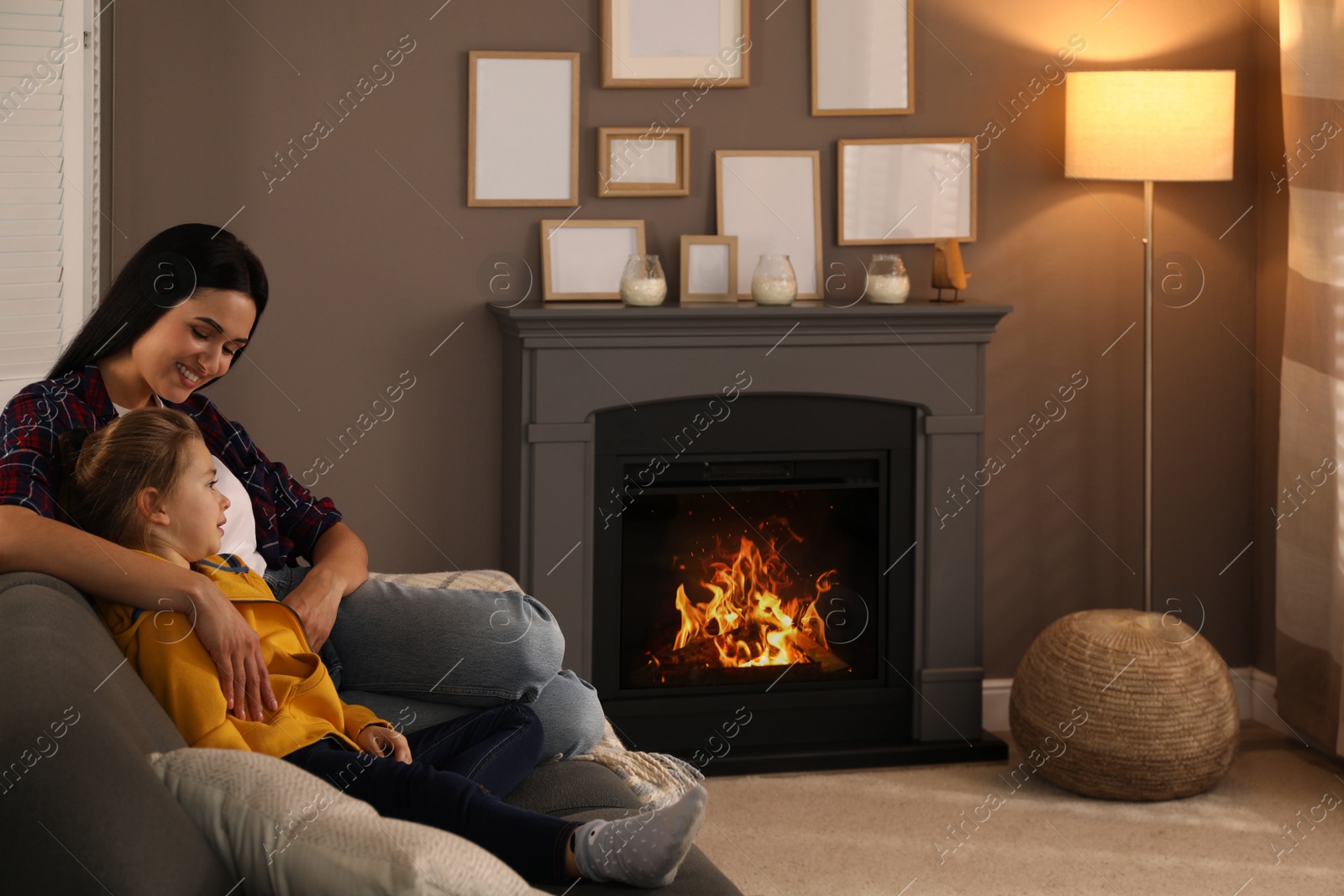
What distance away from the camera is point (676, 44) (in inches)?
124

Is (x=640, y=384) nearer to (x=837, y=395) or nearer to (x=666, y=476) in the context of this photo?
(x=666, y=476)

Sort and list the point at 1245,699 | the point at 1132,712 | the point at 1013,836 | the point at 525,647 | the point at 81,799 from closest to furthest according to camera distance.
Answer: the point at 81,799
the point at 525,647
the point at 1013,836
the point at 1132,712
the point at 1245,699

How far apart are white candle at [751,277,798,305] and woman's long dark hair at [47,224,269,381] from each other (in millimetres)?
1488

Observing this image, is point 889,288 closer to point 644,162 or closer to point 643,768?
point 644,162

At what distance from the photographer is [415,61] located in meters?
3.03

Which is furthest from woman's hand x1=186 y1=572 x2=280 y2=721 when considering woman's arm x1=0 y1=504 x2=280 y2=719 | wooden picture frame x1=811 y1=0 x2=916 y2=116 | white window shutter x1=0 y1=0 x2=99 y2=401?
wooden picture frame x1=811 y1=0 x2=916 y2=116

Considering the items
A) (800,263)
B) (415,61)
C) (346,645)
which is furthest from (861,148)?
(346,645)

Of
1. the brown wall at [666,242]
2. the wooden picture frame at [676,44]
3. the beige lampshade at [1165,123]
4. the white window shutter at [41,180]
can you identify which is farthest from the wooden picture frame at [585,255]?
the beige lampshade at [1165,123]

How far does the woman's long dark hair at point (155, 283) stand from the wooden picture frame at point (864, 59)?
181cm

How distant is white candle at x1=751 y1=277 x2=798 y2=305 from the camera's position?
3076 mm

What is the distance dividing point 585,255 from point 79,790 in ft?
7.59

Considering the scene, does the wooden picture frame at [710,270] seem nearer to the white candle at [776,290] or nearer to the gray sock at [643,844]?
the white candle at [776,290]

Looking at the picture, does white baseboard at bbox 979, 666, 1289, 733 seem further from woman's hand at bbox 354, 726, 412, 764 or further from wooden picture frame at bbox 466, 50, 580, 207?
woman's hand at bbox 354, 726, 412, 764

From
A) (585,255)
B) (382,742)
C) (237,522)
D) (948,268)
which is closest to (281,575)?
(237,522)
